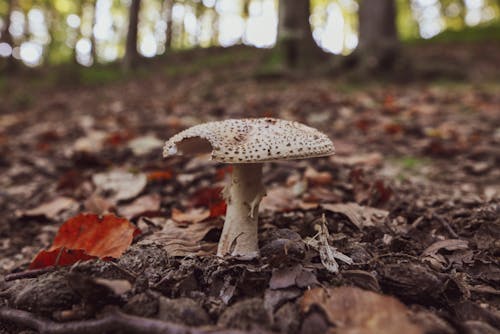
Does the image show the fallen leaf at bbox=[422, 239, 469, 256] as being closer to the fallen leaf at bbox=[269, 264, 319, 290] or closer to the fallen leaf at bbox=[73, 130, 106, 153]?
the fallen leaf at bbox=[269, 264, 319, 290]

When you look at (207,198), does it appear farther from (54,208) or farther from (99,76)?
(99,76)

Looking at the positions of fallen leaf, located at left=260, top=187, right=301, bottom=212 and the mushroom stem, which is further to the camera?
fallen leaf, located at left=260, top=187, right=301, bottom=212

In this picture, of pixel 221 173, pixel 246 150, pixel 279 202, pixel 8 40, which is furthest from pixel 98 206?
pixel 8 40

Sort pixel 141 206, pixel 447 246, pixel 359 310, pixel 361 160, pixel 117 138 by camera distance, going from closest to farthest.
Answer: pixel 359 310 → pixel 447 246 → pixel 141 206 → pixel 361 160 → pixel 117 138

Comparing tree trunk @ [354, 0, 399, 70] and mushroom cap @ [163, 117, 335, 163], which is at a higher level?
tree trunk @ [354, 0, 399, 70]

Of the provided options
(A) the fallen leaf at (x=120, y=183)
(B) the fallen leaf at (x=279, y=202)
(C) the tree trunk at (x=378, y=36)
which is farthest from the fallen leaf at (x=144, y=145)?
(C) the tree trunk at (x=378, y=36)

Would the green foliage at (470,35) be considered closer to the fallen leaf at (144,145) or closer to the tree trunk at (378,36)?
the tree trunk at (378,36)

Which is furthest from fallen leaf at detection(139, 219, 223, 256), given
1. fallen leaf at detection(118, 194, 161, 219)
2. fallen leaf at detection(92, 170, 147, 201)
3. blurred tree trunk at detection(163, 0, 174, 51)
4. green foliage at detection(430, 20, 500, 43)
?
blurred tree trunk at detection(163, 0, 174, 51)

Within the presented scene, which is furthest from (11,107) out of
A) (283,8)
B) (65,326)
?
(65,326)
